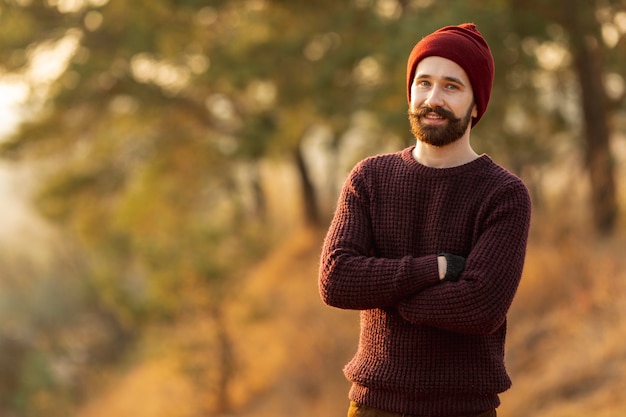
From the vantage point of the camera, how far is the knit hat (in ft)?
7.74

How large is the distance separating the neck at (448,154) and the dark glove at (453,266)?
25cm

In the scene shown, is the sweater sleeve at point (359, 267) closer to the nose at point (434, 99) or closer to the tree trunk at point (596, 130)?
the nose at point (434, 99)

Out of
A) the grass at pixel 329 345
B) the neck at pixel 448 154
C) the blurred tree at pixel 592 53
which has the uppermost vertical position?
the blurred tree at pixel 592 53

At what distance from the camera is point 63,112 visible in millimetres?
15945

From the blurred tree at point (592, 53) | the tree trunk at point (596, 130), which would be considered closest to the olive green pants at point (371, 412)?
Answer: the blurred tree at point (592, 53)

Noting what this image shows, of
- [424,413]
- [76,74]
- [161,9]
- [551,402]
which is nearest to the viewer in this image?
[424,413]

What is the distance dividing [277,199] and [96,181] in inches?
507

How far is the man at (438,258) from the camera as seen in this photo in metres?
2.32

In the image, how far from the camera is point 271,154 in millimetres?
16625

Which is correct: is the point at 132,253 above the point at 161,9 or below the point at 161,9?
above

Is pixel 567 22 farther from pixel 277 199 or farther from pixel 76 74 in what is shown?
pixel 277 199

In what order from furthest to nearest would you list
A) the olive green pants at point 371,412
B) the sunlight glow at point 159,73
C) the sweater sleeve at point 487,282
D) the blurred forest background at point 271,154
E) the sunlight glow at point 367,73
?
the sunlight glow at point 159,73 < the sunlight glow at point 367,73 < the blurred forest background at point 271,154 < the olive green pants at point 371,412 < the sweater sleeve at point 487,282

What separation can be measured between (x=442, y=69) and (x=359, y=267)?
0.56m

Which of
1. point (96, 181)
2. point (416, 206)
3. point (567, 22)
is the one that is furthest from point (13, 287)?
point (416, 206)
